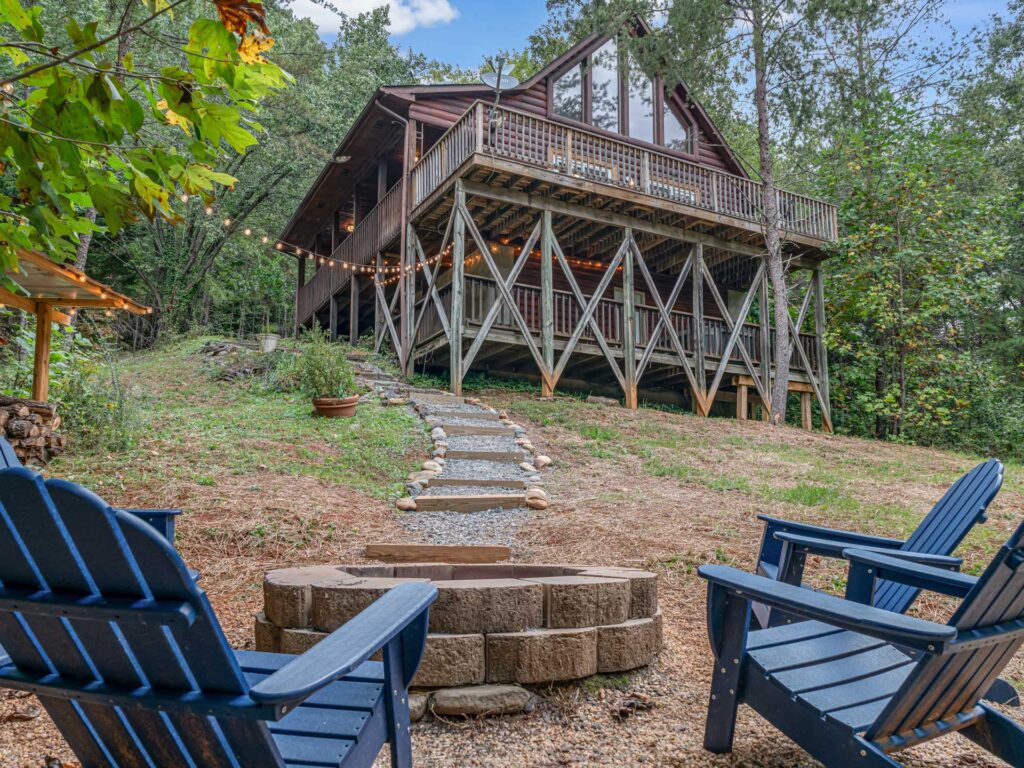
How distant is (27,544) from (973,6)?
68.0 feet

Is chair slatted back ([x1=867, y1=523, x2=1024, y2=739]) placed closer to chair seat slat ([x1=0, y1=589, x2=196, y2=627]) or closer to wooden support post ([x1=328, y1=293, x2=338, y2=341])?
chair seat slat ([x1=0, y1=589, x2=196, y2=627])

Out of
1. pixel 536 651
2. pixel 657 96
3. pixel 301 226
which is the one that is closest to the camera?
pixel 536 651

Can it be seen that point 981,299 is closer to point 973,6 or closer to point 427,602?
point 973,6

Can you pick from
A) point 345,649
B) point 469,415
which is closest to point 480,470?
point 469,415

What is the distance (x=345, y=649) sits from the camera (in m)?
1.21

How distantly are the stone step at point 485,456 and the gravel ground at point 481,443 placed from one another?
0.12 m

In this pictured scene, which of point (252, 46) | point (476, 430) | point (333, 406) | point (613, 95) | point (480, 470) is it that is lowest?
point (480, 470)

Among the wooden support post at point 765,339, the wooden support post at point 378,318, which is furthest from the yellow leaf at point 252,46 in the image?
the wooden support post at point 765,339

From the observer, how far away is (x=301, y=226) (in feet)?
56.4

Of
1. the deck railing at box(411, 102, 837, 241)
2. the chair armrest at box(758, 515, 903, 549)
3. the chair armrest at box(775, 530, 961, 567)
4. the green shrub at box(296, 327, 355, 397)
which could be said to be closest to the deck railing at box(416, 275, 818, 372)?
the deck railing at box(411, 102, 837, 241)

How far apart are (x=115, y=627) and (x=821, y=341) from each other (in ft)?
44.2

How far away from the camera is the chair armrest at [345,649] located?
1.04 metres

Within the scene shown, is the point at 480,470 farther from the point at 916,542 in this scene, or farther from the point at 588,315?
the point at 588,315

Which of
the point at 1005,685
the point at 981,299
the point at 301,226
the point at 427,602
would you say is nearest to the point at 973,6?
the point at 981,299
